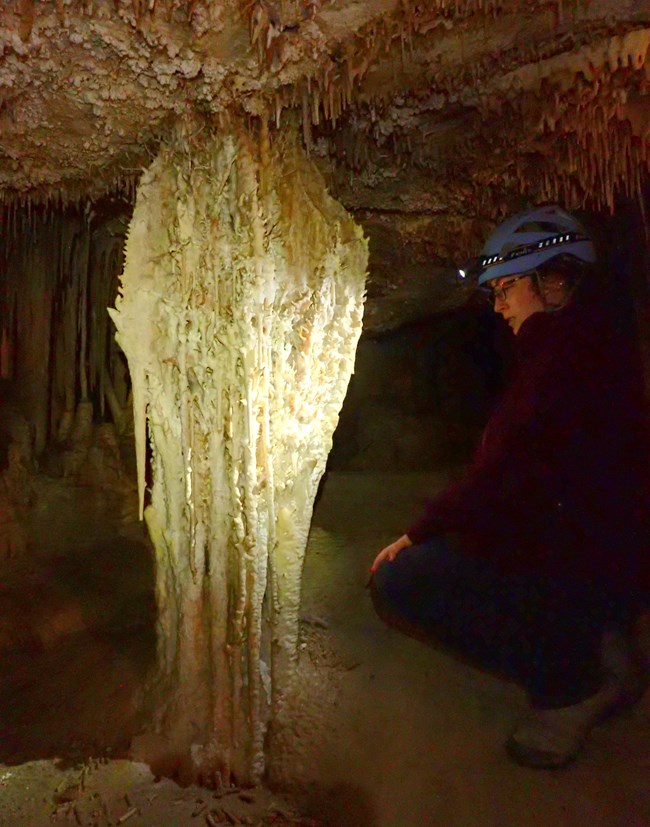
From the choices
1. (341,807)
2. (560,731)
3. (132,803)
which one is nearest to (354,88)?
(560,731)

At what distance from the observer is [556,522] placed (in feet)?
7.80

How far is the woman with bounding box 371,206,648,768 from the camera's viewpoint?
2.37 m

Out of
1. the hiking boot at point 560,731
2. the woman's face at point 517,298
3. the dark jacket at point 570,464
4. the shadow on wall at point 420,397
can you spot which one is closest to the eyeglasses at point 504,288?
the woman's face at point 517,298

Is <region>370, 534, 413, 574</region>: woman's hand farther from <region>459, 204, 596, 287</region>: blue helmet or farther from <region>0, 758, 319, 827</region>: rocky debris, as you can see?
<region>459, 204, 596, 287</region>: blue helmet

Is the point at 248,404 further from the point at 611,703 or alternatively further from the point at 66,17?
the point at 611,703

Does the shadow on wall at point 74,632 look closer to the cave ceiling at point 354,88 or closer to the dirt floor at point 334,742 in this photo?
the dirt floor at point 334,742

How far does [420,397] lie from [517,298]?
600cm

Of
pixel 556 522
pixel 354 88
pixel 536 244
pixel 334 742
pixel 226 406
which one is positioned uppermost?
pixel 354 88

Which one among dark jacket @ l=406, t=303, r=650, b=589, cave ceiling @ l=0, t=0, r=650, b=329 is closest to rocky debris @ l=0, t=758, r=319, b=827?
dark jacket @ l=406, t=303, r=650, b=589

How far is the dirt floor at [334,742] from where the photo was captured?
2357mm

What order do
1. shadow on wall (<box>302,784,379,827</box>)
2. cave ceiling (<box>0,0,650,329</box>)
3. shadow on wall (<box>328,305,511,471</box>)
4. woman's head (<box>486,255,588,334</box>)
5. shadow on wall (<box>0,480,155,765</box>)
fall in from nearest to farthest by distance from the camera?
cave ceiling (<box>0,0,650,329</box>)
shadow on wall (<box>302,784,379,827</box>)
woman's head (<box>486,255,588,334</box>)
shadow on wall (<box>0,480,155,765</box>)
shadow on wall (<box>328,305,511,471</box>)

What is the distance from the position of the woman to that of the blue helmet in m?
0.01

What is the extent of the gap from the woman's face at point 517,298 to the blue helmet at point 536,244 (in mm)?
35

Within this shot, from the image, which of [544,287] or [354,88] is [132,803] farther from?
[354,88]
